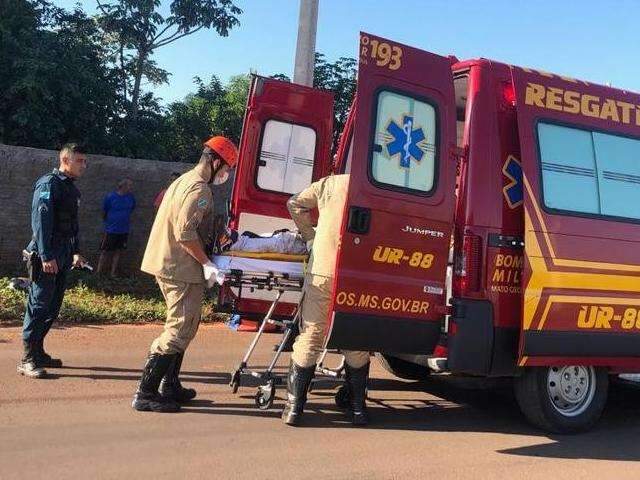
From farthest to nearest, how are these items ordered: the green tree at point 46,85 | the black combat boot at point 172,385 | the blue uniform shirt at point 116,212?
the green tree at point 46,85
the blue uniform shirt at point 116,212
the black combat boot at point 172,385

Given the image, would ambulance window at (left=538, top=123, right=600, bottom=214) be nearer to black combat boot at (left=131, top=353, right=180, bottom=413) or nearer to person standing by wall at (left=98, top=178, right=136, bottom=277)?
black combat boot at (left=131, top=353, right=180, bottom=413)

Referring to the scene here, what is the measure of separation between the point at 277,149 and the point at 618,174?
3.16 m

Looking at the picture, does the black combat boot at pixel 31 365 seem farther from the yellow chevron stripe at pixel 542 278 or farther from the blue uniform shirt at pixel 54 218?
the yellow chevron stripe at pixel 542 278

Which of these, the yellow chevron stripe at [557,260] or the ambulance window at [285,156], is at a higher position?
the ambulance window at [285,156]

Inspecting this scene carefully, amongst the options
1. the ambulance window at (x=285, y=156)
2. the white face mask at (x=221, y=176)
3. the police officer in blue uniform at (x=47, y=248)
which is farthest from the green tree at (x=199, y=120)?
the white face mask at (x=221, y=176)

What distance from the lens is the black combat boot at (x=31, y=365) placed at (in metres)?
5.43

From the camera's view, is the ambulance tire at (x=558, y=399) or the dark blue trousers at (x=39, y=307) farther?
the dark blue trousers at (x=39, y=307)

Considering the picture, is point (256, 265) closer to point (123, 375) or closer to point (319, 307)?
point (319, 307)

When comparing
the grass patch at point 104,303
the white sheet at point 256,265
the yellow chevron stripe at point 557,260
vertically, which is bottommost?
the grass patch at point 104,303

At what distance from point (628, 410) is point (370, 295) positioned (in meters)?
3.08

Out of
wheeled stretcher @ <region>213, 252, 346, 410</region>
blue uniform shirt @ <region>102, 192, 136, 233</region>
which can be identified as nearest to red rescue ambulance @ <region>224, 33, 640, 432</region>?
wheeled stretcher @ <region>213, 252, 346, 410</region>

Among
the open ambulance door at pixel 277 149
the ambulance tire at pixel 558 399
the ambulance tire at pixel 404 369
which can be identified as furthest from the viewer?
the open ambulance door at pixel 277 149

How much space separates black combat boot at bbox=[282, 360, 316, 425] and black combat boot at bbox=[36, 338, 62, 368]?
7.10 ft

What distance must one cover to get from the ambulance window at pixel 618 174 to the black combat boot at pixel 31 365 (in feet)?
14.6
